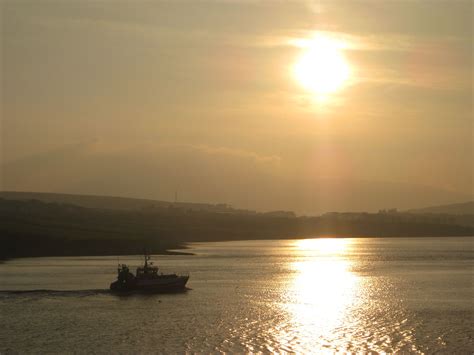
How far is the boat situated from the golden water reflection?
1179 cm

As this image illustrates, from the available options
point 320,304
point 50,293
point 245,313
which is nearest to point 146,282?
point 50,293

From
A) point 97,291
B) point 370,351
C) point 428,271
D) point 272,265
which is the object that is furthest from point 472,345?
point 272,265

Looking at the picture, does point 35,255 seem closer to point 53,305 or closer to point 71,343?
point 53,305

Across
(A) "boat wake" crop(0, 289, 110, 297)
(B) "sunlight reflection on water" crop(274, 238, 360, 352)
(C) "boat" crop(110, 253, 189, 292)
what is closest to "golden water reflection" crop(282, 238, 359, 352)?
(B) "sunlight reflection on water" crop(274, 238, 360, 352)

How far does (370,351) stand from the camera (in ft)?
132

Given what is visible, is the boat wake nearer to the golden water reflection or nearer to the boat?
the boat

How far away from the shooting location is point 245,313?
5469 centimetres

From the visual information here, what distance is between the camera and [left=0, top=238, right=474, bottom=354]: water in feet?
140

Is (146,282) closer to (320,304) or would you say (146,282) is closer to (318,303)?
(318,303)

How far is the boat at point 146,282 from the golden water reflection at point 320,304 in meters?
11.8

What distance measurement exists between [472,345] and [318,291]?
1208 inches

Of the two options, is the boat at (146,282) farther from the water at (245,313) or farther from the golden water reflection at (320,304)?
the golden water reflection at (320,304)

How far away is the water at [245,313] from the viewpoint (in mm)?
42531

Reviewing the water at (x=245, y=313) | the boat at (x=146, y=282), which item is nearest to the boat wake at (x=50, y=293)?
the water at (x=245, y=313)
